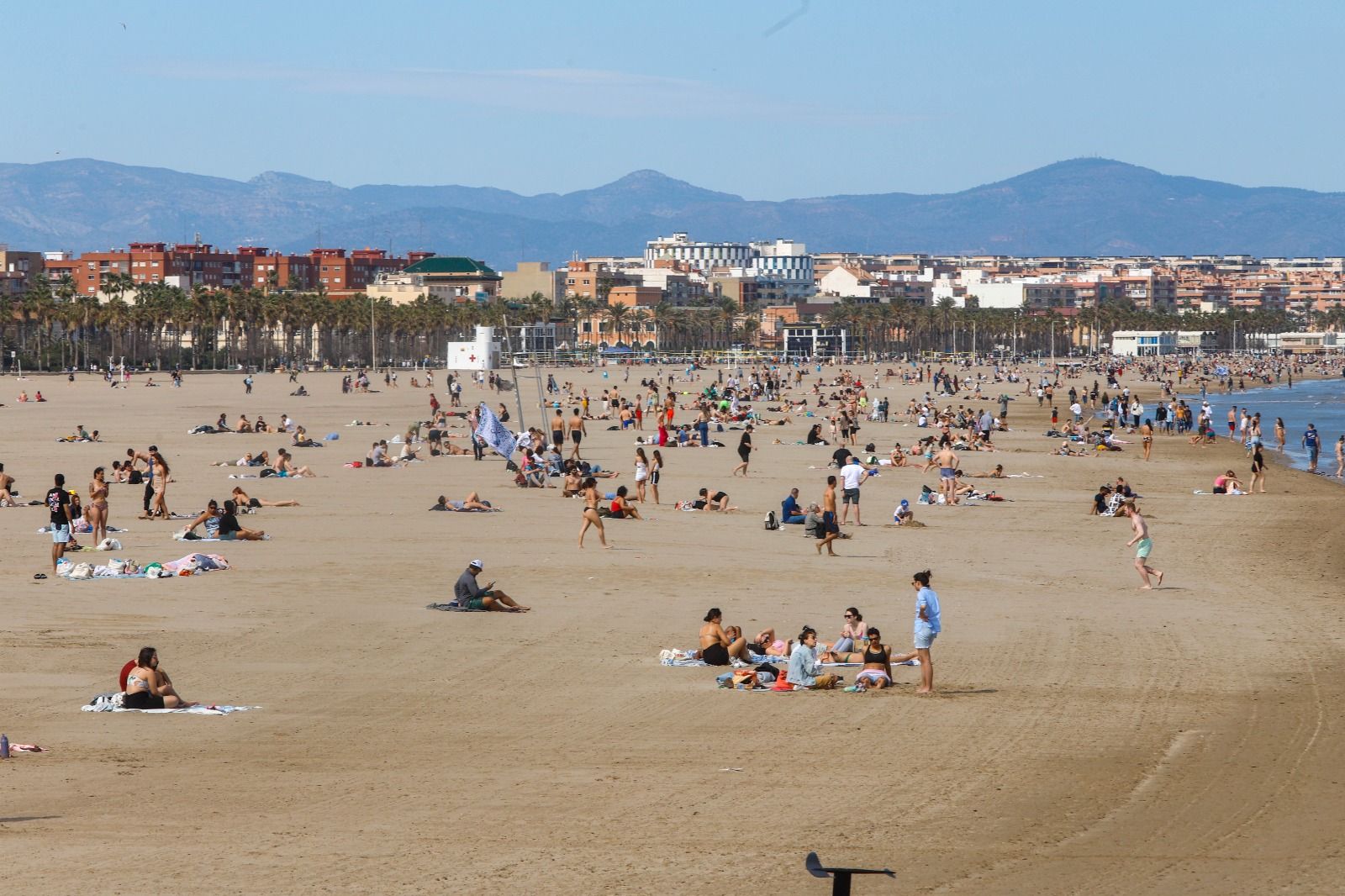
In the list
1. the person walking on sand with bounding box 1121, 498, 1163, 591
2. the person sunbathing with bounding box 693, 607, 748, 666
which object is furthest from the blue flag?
the person sunbathing with bounding box 693, 607, 748, 666

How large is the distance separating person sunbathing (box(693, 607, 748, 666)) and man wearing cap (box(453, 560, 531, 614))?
296cm

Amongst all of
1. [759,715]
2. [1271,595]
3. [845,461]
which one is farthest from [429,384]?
[759,715]

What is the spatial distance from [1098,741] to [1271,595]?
8.92 m

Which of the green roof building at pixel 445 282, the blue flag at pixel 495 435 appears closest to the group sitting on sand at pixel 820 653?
the blue flag at pixel 495 435

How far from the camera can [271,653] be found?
48.3 ft

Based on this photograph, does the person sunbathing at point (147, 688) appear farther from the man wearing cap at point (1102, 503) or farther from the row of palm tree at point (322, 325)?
the row of palm tree at point (322, 325)

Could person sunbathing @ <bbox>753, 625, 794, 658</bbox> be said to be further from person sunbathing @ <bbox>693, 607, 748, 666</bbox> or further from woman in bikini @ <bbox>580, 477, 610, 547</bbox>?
woman in bikini @ <bbox>580, 477, 610, 547</bbox>

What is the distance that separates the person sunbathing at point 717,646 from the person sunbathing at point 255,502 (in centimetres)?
1219

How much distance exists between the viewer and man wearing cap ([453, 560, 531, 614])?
17.0 m

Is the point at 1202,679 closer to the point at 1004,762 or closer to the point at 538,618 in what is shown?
the point at 1004,762

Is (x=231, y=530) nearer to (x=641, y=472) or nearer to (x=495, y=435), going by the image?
(x=641, y=472)

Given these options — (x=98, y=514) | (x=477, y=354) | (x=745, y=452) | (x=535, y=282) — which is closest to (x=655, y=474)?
(x=745, y=452)

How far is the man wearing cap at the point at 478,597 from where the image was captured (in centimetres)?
1705

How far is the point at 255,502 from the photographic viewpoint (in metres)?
25.6
